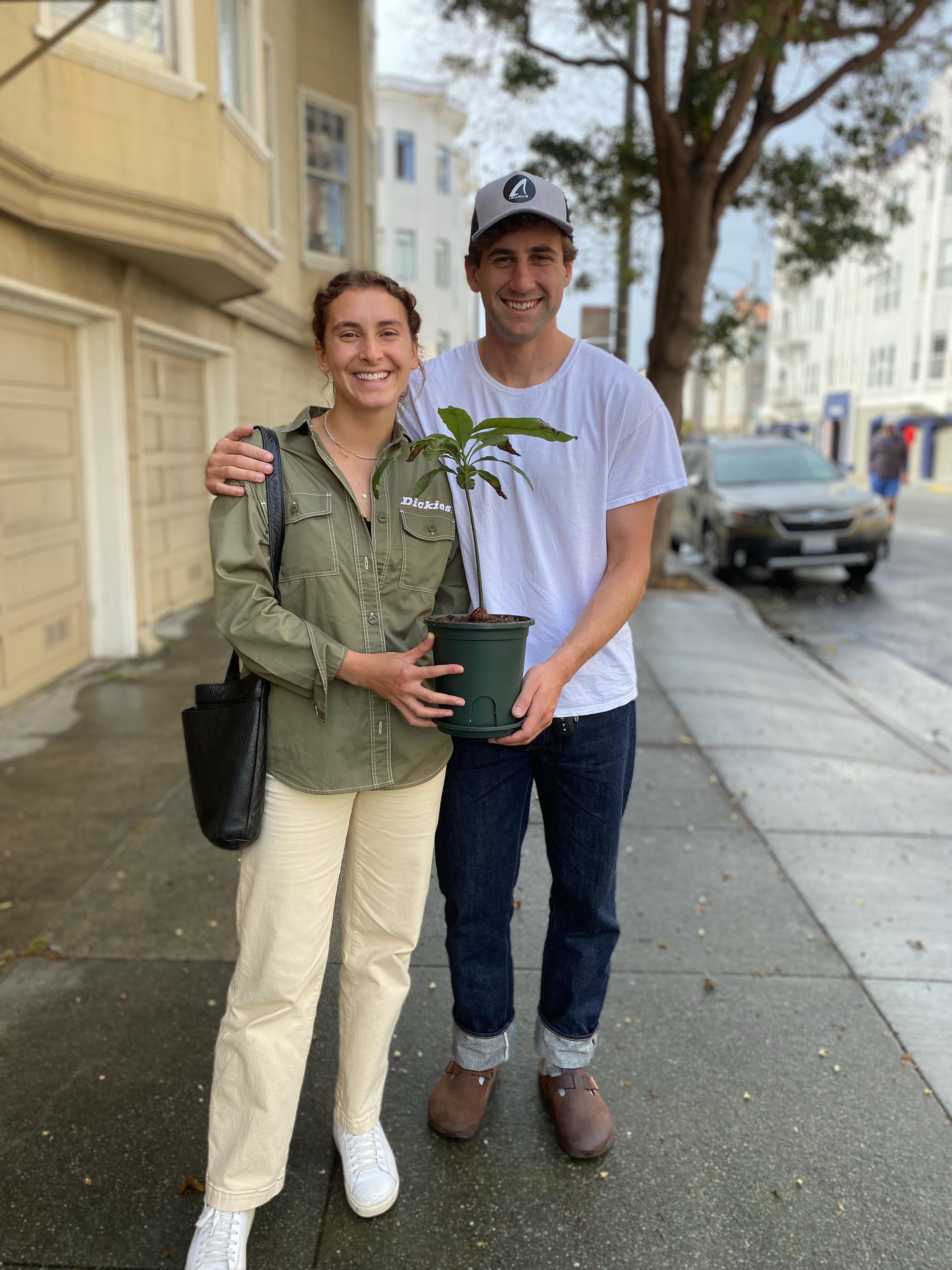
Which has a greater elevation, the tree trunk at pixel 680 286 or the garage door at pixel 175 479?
the tree trunk at pixel 680 286

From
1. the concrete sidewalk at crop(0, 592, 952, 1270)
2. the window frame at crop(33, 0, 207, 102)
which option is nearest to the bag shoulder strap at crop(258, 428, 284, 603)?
the concrete sidewalk at crop(0, 592, 952, 1270)

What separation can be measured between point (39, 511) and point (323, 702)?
17.0 feet

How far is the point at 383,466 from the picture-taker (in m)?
1.87

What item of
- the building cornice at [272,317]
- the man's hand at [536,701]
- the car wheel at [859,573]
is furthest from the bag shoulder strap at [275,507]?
the car wheel at [859,573]

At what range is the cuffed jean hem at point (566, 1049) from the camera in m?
2.40

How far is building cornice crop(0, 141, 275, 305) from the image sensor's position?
571 centimetres

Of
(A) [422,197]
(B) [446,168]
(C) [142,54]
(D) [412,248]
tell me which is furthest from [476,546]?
(B) [446,168]

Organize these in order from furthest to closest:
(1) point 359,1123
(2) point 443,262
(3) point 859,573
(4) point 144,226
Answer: (2) point 443,262, (3) point 859,573, (4) point 144,226, (1) point 359,1123

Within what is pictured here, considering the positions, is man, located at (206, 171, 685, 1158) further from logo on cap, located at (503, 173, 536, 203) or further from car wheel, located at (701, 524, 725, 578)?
car wheel, located at (701, 524, 725, 578)

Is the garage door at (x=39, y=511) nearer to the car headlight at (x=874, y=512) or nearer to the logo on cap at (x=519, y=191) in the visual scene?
the logo on cap at (x=519, y=191)

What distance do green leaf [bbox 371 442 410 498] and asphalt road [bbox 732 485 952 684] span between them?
689 cm

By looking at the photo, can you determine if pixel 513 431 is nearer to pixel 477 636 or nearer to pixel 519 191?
pixel 477 636

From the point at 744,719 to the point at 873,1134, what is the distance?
372 centimetres

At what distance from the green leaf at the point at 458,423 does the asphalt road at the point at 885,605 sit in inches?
274
